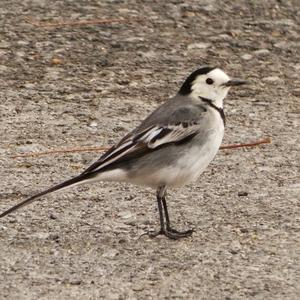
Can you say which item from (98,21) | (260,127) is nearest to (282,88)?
Result: (260,127)

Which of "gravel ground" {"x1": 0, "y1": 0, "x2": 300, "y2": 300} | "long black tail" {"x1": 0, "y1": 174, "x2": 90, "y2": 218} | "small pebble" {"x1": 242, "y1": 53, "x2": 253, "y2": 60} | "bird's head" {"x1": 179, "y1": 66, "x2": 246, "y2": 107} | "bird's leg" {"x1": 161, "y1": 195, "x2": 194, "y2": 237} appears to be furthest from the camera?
"small pebble" {"x1": 242, "y1": 53, "x2": 253, "y2": 60}

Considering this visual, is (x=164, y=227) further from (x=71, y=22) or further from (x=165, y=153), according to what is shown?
(x=71, y=22)

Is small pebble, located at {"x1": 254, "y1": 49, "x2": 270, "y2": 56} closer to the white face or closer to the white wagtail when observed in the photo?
the white face

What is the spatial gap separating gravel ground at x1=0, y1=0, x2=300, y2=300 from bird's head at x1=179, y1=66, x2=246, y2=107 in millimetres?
731

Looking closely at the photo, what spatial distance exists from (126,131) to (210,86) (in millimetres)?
1697

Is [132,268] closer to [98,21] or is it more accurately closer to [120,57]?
[120,57]

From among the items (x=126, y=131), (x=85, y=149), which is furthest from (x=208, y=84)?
(x=126, y=131)

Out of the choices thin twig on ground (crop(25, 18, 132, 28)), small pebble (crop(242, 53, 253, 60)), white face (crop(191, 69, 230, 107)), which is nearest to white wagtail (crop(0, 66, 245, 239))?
white face (crop(191, 69, 230, 107))

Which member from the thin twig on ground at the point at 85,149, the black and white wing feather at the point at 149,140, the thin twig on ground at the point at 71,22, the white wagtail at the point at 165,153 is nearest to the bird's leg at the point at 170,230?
the white wagtail at the point at 165,153

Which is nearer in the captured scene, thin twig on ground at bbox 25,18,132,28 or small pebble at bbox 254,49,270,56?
small pebble at bbox 254,49,270,56

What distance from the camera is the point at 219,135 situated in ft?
21.6

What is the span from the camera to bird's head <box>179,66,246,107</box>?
6781 mm

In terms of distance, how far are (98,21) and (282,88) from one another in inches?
83.3

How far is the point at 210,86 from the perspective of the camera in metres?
6.80
